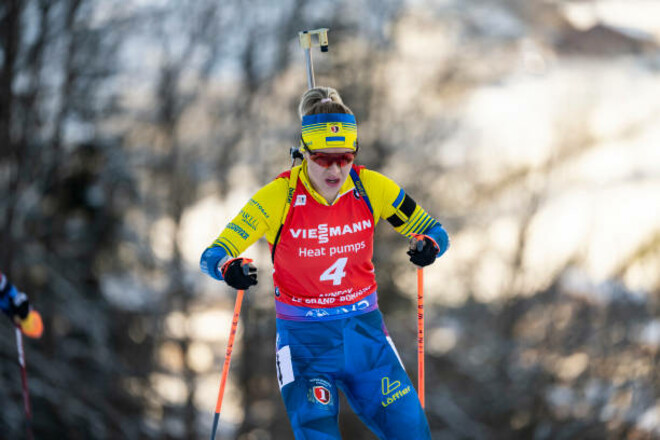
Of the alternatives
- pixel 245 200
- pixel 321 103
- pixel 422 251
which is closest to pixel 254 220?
pixel 321 103

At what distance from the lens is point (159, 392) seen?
1716 cm

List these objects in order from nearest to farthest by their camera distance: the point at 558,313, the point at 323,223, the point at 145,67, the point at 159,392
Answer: the point at 323,223 → the point at 145,67 → the point at 159,392 → the point at 558,313

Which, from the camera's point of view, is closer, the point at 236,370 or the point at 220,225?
the point at 220,225

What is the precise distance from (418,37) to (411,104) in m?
1.74

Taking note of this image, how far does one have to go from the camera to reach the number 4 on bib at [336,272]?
317cm

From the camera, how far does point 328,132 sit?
10.1 ft

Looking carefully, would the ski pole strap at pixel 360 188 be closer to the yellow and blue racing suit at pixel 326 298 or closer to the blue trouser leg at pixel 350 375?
the yellow and blue racing suit at pixel 326 298

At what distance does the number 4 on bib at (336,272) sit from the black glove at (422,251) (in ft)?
1.10

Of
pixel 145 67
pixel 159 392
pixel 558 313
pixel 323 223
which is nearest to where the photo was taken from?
pixel 323 223

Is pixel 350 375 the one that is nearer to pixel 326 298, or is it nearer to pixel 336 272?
pixel 326 298

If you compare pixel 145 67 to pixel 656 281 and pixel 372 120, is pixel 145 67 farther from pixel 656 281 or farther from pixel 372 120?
pixel 656 281

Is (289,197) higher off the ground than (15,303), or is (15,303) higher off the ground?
(289,197)

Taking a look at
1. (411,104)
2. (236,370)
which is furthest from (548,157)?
(236,370)

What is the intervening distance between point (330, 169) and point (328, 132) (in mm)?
179
